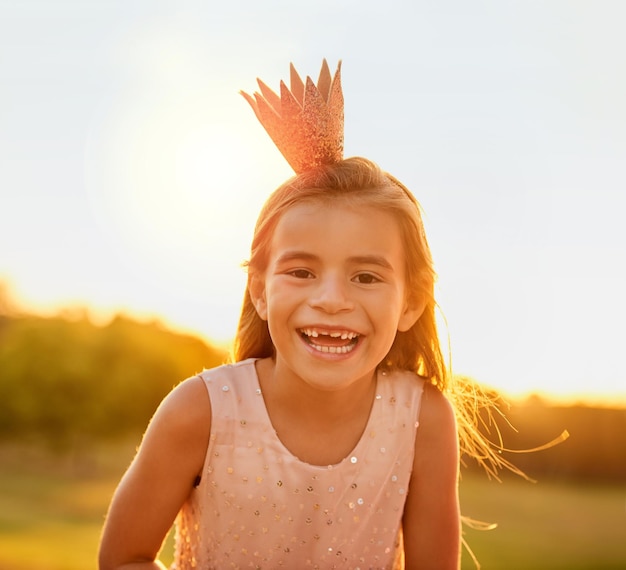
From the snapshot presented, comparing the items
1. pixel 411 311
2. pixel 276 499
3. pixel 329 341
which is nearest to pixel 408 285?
pixel 411 311

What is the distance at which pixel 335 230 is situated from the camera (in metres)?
2.71

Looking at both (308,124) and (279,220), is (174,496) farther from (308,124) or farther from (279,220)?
(308,124)

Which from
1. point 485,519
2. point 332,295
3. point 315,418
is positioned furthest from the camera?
point 485,519

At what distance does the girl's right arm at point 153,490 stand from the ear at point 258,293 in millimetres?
458

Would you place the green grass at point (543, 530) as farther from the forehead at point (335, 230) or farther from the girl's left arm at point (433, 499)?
the forehead at point (335, 230)

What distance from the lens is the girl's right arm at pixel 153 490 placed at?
2.79 metres

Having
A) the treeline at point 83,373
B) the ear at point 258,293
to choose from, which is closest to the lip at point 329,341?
the ear at point 258,293

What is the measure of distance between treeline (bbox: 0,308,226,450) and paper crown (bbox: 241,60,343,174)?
32.9 metres

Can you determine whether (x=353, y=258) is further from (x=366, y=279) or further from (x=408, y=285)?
(x=408, y=285)

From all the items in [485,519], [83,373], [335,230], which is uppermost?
[335,230]

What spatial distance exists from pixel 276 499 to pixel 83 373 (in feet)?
123

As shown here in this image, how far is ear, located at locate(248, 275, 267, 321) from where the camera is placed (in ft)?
10.1

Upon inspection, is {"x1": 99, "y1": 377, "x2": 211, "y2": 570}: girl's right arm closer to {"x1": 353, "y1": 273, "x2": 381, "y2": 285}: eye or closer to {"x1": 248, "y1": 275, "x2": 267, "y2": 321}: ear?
{"x1": 248, "y1": 275, "x2": 267, "y2": 321}: ear

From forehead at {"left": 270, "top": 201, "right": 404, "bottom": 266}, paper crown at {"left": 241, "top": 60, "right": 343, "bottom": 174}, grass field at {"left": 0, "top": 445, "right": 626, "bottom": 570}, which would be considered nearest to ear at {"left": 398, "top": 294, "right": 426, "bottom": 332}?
forehead at {"left": 270, "top": 201, "right": 404, "bottom": 266}
